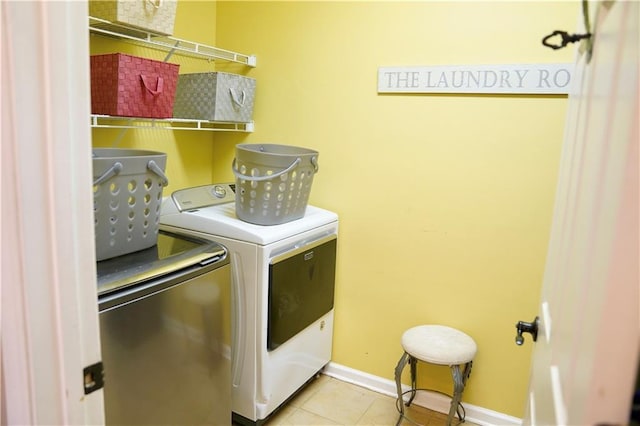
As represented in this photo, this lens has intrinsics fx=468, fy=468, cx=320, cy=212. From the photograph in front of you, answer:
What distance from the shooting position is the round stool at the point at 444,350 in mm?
2031

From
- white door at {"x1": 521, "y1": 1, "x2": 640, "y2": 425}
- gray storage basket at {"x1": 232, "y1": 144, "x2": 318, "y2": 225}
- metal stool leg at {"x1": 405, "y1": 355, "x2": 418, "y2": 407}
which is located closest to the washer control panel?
gray storage basket at {"x1": 232, "y1": 144, "x2": 318, "y2": 225}

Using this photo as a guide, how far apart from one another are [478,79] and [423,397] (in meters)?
1.60

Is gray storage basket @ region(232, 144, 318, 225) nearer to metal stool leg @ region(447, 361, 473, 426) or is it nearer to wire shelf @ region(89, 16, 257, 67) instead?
wire shelf @ region(89, 16, 257, 67)

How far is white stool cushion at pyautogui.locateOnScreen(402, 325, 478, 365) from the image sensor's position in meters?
2.03

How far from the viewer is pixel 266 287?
2055 millimetres

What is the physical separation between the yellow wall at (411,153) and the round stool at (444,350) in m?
0.13

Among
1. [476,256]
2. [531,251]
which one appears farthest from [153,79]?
[531,251]

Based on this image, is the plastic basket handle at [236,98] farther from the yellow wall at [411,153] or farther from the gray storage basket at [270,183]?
the gray storage basket at [270,183]

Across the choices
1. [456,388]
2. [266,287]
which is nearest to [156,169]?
[266,287]

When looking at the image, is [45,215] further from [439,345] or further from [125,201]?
[439,345]

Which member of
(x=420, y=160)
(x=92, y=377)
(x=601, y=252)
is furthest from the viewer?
(x=420, y=160)

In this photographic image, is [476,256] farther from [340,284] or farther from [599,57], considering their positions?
[599,57]

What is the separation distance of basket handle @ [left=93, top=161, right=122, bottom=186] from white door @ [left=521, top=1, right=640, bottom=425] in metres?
1.25

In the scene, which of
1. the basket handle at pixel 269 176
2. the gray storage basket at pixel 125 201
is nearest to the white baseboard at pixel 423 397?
the basket handle at pixel 269 176
